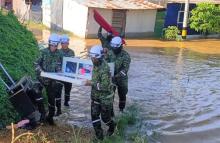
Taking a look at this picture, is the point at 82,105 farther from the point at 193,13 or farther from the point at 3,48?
the point at 193,13

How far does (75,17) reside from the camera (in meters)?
29.1

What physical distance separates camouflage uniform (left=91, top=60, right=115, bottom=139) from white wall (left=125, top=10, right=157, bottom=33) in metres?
21.1

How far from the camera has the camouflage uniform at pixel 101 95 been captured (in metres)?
8.79

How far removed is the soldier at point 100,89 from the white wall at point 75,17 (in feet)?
63.2

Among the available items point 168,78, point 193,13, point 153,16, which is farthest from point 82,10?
point 168,78

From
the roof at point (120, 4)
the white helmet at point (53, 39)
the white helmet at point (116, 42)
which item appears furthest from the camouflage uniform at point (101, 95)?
the roof at point (120, 4)

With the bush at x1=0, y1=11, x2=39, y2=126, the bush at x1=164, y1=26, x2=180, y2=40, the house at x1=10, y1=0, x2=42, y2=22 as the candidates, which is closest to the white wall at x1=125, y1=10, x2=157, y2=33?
the bush at x1=164, y1=26, x2=180, y2=40

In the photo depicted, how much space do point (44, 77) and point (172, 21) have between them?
2273cm

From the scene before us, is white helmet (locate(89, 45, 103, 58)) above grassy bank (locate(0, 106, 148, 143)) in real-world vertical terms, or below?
above

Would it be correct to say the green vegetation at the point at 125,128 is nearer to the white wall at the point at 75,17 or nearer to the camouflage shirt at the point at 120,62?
the camouflage shirt at the point at 120,62

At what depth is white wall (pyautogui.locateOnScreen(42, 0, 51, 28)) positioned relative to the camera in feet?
103

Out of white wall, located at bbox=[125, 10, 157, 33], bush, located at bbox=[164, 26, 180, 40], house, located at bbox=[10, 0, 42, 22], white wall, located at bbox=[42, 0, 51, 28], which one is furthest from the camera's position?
house, located at bbox=[10, 0, 42, 22]

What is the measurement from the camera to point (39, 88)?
9773mm

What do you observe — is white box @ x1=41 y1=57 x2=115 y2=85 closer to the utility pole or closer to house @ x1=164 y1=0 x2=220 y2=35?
the utility pole
